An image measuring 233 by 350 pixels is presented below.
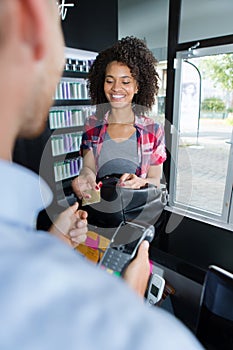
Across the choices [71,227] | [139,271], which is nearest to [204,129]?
[71,227]

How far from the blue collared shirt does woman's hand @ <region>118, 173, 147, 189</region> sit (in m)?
0.80

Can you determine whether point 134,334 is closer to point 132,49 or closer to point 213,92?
point 132,49

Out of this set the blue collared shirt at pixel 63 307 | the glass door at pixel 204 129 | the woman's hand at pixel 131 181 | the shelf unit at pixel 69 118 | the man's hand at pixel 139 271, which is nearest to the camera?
the blue collared shirt at pixel 63 307

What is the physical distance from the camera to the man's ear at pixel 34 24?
8.8 inches

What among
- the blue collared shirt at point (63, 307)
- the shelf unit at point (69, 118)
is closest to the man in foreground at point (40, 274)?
the blue collared shirt at point (63, 307)

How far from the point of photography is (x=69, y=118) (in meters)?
2.61

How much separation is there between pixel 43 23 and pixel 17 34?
31mm

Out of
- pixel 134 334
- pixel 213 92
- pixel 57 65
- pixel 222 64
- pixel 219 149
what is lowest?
pixel 219 149

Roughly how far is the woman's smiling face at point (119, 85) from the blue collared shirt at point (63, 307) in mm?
1041

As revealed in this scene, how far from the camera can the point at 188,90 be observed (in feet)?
7.47

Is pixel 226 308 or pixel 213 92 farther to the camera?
pixel 213 92

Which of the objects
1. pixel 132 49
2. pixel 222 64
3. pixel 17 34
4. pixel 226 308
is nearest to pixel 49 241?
pixel 17 34

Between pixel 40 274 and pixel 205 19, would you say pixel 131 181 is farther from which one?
pixel 205 19

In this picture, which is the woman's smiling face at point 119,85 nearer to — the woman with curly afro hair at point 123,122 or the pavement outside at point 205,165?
the woman with curly afro hair at point 123,122
